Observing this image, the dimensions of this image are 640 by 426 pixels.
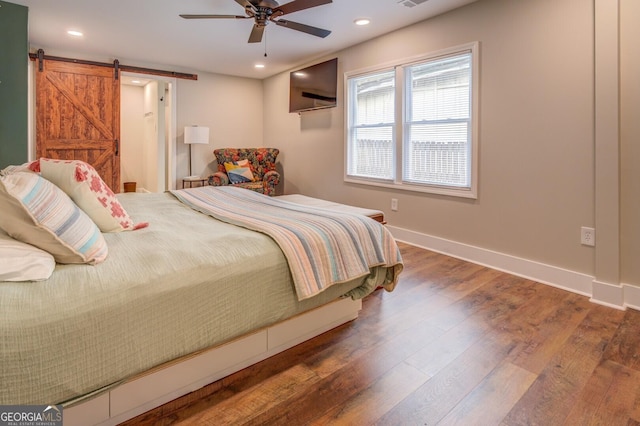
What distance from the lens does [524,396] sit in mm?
1553

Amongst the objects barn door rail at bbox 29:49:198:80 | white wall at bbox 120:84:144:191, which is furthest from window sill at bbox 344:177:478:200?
white wall at bbox 120:84:144:191

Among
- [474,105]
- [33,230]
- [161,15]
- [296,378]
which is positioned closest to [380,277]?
[296,378]

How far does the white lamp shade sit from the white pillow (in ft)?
15.2

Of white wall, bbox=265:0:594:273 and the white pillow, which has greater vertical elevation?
white wall, bbox=265:0:594:273

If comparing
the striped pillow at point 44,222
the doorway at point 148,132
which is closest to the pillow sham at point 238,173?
the doorway at point 148,132

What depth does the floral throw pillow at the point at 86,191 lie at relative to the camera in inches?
68.6

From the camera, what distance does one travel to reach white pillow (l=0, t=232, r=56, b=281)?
1145 millimetres

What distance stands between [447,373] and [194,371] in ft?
3.85

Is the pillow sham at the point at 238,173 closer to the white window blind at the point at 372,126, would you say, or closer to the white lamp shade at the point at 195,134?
the white lamp shade at the point at 195,134

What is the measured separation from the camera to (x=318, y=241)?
1.79m

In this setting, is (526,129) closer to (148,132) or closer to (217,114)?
(217,114)

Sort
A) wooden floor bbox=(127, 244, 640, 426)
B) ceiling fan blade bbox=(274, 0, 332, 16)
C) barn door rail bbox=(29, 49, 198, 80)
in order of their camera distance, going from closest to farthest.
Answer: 1. wooden floor bbox=(127, 244, 640, 426)
2. ceiling fan blade bbox=(274, 0, 332, 16)
3. barn door rail bbox=(29, 49, 198, 80)

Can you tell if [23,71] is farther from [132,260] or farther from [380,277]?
[380,277]

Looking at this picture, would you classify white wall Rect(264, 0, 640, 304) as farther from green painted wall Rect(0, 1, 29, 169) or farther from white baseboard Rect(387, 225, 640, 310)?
green painted wall Rect(0, 1, 29, 169)
